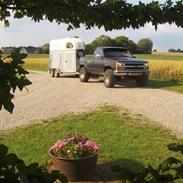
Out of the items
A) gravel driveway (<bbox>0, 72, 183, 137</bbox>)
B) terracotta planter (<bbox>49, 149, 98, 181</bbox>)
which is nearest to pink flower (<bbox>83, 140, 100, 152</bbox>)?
terracotta planter (<bbox>49, 149, 98, 181</bbox>)

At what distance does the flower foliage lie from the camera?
691 centimetres

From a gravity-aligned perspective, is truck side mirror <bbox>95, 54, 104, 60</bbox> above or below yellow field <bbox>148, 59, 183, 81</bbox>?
above

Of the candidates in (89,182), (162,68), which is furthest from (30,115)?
(162,68)

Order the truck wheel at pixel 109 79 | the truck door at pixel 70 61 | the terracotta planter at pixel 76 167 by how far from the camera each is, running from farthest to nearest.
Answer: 1. the truck door at pixel 70 61
2. the truck wheel at pixel 109 79
3. the terracotta planter at pixel 76 167

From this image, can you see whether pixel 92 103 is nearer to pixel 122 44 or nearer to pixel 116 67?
pixel 116 67

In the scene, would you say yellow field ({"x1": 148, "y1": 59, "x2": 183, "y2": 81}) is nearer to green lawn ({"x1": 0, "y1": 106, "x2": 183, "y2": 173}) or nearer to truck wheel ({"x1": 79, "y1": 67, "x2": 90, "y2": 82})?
truck wheel ({"x1": 79, "y1": 67, "x2": 90, "y2": 82})

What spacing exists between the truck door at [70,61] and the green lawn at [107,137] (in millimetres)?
15661

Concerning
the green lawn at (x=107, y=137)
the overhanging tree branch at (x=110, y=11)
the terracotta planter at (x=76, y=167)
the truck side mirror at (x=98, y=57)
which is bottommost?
the green lawn at (x=107, y=137)

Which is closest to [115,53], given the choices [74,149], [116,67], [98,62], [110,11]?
[98,62]

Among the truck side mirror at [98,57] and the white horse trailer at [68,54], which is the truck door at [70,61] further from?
the truck side mirror at [98,57]

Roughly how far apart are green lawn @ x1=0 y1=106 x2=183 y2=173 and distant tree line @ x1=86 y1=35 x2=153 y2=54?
125ft

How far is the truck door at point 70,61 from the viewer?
29031 millimetres

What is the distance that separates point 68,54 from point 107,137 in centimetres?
1988

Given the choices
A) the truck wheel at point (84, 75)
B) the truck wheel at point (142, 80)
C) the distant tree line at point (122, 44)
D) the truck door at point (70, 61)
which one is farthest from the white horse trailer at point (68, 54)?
the distant tree line at point (122, 44)
